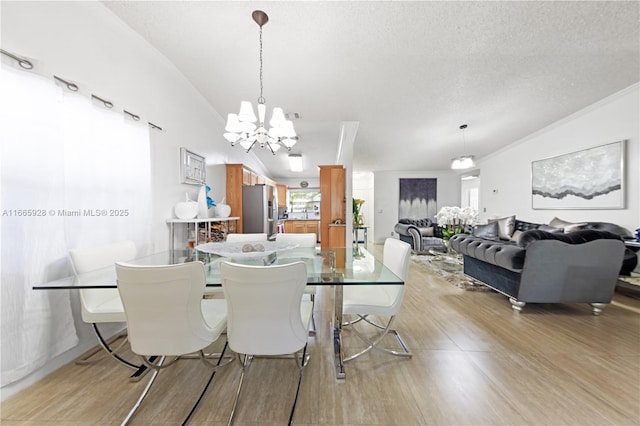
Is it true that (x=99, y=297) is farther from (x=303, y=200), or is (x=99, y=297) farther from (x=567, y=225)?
(x=303, y=200)

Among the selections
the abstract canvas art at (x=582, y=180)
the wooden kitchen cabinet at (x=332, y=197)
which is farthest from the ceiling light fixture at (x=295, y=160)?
the abstract canvas art at (x=582, y=180)

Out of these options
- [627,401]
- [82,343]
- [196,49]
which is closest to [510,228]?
[627,401]

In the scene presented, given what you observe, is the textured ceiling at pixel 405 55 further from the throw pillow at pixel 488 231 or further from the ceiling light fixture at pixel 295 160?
the throw pillow at pixel 488 231

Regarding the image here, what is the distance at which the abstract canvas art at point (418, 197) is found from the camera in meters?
8.25

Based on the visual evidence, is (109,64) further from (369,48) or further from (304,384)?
(304,384)

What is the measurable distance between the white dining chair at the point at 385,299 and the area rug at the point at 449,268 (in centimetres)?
203

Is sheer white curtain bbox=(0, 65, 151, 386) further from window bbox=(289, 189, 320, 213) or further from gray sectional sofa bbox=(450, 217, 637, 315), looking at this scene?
window bbox=(289, 189, 320, 213)

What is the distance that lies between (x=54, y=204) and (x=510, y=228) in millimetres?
5992

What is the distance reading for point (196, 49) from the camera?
7.97ft

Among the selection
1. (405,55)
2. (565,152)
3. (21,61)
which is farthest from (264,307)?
(565,152)

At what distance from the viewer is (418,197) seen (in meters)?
8.28

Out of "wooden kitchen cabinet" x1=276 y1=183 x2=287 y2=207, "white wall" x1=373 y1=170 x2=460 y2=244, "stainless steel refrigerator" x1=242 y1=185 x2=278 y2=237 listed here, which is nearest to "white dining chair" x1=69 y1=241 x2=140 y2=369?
"stainless steel refrigerator" x1=242 y1=185 x2=278 y2=237

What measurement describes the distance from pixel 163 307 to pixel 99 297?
3.16 feet

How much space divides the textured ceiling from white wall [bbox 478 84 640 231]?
26 centimetres
